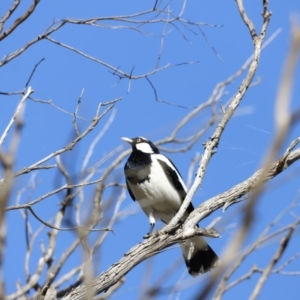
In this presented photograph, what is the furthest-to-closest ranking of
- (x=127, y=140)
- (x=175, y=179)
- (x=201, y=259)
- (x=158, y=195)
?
(x=127, y=140) → (x=175, y=179) → (x=158, y=195) → (x=201, y=259)

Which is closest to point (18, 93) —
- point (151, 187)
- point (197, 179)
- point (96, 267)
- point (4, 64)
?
point (4, 64)

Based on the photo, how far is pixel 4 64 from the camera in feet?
10.0

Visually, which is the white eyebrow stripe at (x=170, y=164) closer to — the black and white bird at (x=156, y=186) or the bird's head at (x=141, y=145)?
the black and white bird at (x=156, y=186)

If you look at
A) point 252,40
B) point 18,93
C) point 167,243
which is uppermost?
point 18,93

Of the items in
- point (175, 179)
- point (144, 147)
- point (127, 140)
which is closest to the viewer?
point (175, 179)

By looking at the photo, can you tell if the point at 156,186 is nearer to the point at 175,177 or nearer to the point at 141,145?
the point at 175,177

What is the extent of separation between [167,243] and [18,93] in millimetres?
1055

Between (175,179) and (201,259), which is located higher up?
(175,179)

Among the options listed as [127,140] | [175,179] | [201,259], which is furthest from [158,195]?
[127,140]

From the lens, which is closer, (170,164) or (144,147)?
(170,164)

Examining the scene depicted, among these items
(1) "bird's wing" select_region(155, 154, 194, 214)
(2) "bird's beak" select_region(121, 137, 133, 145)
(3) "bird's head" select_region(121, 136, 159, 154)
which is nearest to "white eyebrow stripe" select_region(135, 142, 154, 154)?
(3) "bird's head" select_region(121, 136, 159, 154)

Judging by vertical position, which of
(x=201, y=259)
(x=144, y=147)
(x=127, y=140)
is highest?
(x=127, y=140)

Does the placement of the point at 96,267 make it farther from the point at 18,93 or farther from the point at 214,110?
the point at 214,110

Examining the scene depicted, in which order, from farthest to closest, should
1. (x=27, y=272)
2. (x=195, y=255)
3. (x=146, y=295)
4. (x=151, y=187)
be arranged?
(x=27, y=272) → (x=151, y=187) → (x=195, y=255) → (x=146, y=295)
